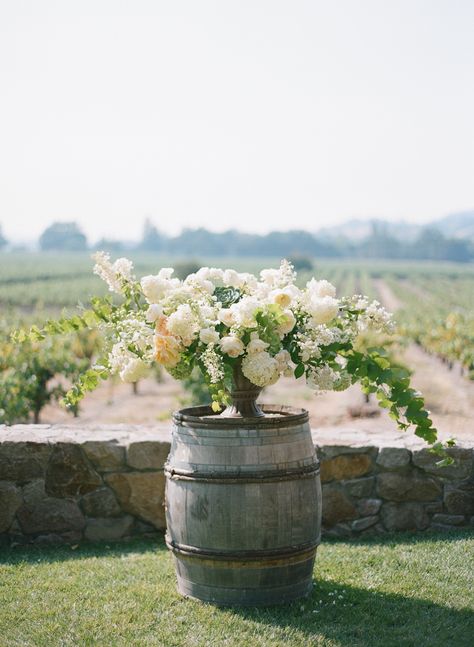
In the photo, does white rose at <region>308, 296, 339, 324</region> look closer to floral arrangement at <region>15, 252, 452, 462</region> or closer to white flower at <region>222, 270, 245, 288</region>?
floral arrangement at <region>15, 252, 452, 462</region>

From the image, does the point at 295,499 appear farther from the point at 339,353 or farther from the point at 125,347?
the point at 125,347

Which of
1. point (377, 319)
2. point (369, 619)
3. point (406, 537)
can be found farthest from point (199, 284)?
point (406, 537)

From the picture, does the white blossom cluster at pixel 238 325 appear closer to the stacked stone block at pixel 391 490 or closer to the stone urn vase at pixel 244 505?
the stone urn vase at pixel 244 505

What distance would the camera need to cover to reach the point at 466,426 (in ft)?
44.2

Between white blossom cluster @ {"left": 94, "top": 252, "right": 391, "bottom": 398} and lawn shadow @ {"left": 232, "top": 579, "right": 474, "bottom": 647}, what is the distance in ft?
3.77

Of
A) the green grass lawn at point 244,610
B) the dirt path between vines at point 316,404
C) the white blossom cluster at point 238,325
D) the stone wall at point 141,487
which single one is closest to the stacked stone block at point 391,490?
the stone wall at point 141,487

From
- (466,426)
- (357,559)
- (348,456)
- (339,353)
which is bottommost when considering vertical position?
(466,426)

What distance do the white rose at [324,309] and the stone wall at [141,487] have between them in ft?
6.09

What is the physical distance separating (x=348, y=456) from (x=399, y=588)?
1.28 m

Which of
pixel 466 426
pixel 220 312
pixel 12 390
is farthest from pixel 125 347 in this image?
pixel 466 426

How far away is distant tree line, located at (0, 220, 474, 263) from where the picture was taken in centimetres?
14300

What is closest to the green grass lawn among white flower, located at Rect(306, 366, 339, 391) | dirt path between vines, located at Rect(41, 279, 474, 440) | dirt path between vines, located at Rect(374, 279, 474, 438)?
white flower, located at Rect(306, 366, 339, 391)

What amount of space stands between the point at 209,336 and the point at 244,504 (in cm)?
85

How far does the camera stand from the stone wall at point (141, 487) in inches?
230
